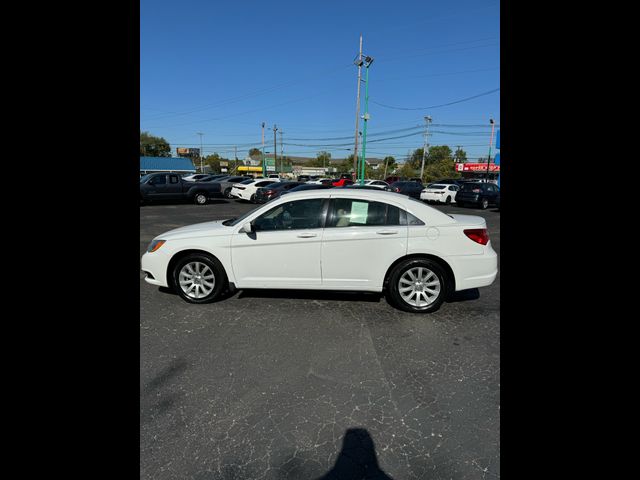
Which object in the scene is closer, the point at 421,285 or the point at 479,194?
the point at 421,285

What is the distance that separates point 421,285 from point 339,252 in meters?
1.09

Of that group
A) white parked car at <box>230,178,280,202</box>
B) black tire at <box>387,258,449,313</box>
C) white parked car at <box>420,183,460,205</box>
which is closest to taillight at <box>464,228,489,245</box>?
black tire at <box>387,258,449,313</box>

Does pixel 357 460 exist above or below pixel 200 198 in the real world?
below

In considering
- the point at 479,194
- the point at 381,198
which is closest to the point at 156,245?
the point at 381,198

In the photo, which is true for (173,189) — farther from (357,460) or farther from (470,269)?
(357,460)

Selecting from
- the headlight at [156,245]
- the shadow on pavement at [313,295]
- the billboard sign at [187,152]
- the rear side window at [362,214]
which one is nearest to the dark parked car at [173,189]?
the headlight at [156,245]

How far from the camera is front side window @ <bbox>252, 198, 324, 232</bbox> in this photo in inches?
189

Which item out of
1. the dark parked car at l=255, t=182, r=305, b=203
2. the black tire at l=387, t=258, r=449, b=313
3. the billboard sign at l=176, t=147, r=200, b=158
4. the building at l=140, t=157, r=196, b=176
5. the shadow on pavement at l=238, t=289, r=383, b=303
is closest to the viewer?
the black tire at l=387, t=258, r=449, b=313

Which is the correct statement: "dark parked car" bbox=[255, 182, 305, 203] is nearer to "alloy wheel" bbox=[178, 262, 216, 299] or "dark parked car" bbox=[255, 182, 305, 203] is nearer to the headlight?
the headlight

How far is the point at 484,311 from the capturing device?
4742 mm

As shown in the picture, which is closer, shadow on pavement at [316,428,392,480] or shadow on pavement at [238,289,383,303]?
shadow on pavement at [316,428,392,480]

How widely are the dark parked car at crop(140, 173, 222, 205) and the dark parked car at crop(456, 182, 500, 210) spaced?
551 inches

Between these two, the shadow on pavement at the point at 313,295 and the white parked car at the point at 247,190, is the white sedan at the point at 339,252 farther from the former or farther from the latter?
the white parked car at the point at 247,190

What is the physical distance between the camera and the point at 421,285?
15.1 feet
